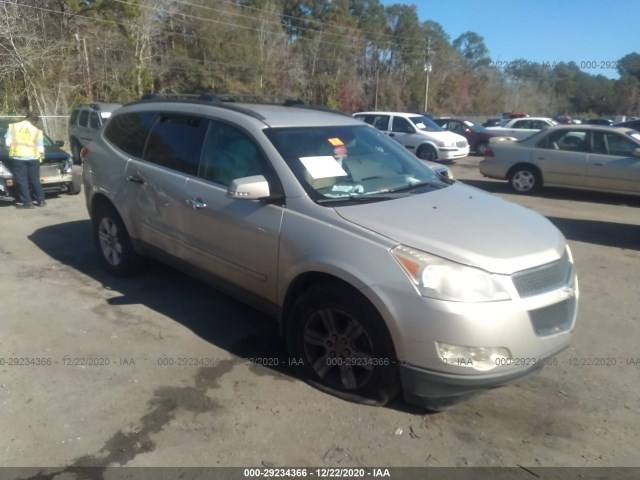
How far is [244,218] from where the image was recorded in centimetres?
409

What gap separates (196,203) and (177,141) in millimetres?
799

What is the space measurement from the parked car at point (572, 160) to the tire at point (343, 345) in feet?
30.1

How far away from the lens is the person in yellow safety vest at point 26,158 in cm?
931

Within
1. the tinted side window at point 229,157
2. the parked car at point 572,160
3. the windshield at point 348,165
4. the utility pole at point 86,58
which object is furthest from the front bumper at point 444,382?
the utility pole at point 86,58

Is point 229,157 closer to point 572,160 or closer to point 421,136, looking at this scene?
point 572,160

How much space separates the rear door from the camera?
433 inches

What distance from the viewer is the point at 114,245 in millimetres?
5852

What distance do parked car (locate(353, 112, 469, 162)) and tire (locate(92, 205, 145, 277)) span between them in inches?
480

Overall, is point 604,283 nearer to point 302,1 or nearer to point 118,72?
point 118,72

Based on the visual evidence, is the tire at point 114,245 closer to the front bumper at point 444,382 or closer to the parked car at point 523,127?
the front bumper at point 444,382

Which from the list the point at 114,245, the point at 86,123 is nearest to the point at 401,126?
the point at 86,123

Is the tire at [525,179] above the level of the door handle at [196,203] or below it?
below

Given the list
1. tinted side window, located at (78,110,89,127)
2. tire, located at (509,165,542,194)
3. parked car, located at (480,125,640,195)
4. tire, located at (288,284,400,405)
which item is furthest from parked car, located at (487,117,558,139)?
tire, located at (288,284,400,405)

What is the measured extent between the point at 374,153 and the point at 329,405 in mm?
2103
